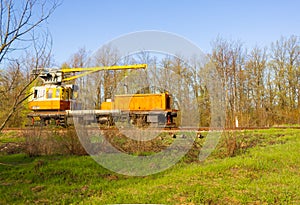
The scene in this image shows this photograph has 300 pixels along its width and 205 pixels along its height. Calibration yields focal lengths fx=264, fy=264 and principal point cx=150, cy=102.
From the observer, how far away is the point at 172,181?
17.9 feet

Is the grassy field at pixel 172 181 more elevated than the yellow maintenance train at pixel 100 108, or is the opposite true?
the yellow maintenance train at pixel 100 108

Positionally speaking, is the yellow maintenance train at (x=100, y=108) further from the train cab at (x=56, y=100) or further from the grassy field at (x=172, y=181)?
the grassy field at (x=172, y=181)

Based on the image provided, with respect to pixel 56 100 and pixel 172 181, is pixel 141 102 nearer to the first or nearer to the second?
pixel 56 100

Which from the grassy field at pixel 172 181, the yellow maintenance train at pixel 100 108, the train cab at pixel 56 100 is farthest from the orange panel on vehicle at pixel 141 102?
the grassy field at pixel 172 181

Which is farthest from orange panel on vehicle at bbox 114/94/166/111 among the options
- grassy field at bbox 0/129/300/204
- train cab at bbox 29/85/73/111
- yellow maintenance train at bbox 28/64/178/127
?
grassy field at bbox 0/129/300/204

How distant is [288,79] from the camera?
2442 centimetres

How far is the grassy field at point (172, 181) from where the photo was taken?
4.61 meters

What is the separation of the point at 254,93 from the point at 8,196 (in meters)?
22.6

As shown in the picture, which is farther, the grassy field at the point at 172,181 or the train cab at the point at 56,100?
the train cab at the point at 56,100

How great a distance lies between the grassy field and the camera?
461 cm

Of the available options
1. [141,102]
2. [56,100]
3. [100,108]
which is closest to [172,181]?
[141,102]

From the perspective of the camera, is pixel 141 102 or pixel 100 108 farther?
pixel 100 108

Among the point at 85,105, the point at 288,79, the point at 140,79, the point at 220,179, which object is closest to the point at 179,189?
the point at 220,179

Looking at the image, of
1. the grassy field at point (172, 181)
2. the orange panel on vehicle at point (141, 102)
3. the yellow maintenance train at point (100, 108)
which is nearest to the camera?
the grassy field at point (172, 181)
